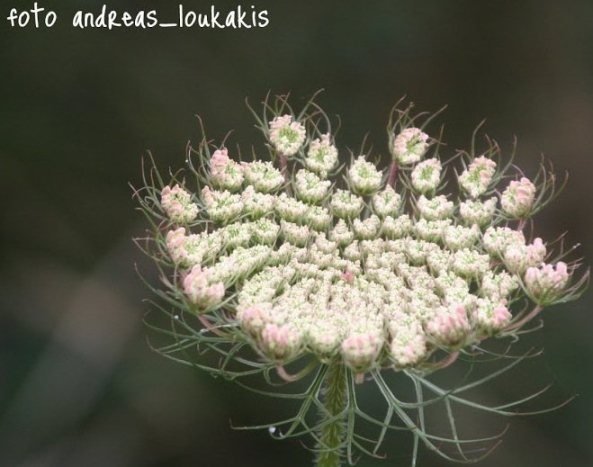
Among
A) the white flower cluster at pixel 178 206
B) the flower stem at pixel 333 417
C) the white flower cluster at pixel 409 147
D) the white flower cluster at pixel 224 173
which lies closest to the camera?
the flower stem at pixel 333 417

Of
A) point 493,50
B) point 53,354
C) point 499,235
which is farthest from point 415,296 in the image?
point 493,50

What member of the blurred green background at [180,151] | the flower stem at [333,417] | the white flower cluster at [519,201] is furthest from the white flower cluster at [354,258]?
the blurred green background at [180,151]

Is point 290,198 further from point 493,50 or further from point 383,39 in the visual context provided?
point 493,50

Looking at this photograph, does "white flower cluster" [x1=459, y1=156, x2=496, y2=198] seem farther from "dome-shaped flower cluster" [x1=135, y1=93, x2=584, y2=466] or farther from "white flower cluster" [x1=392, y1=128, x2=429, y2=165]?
"white flower cluster" [x1=392, y1=128, x2=429, y2=165]

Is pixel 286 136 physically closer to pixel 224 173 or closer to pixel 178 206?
pixel 224 173

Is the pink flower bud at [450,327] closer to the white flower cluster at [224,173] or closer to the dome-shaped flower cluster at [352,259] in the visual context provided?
the dome-shaped flower cluster at [352,259]

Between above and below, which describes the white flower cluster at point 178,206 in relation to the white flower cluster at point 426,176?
below

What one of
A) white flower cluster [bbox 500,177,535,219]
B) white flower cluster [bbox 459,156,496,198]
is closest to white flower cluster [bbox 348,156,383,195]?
white flower cluster [bbox 459,156,496,198]

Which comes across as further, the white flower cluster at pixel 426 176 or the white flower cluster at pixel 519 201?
the white flower cluster at pixel 426 176
